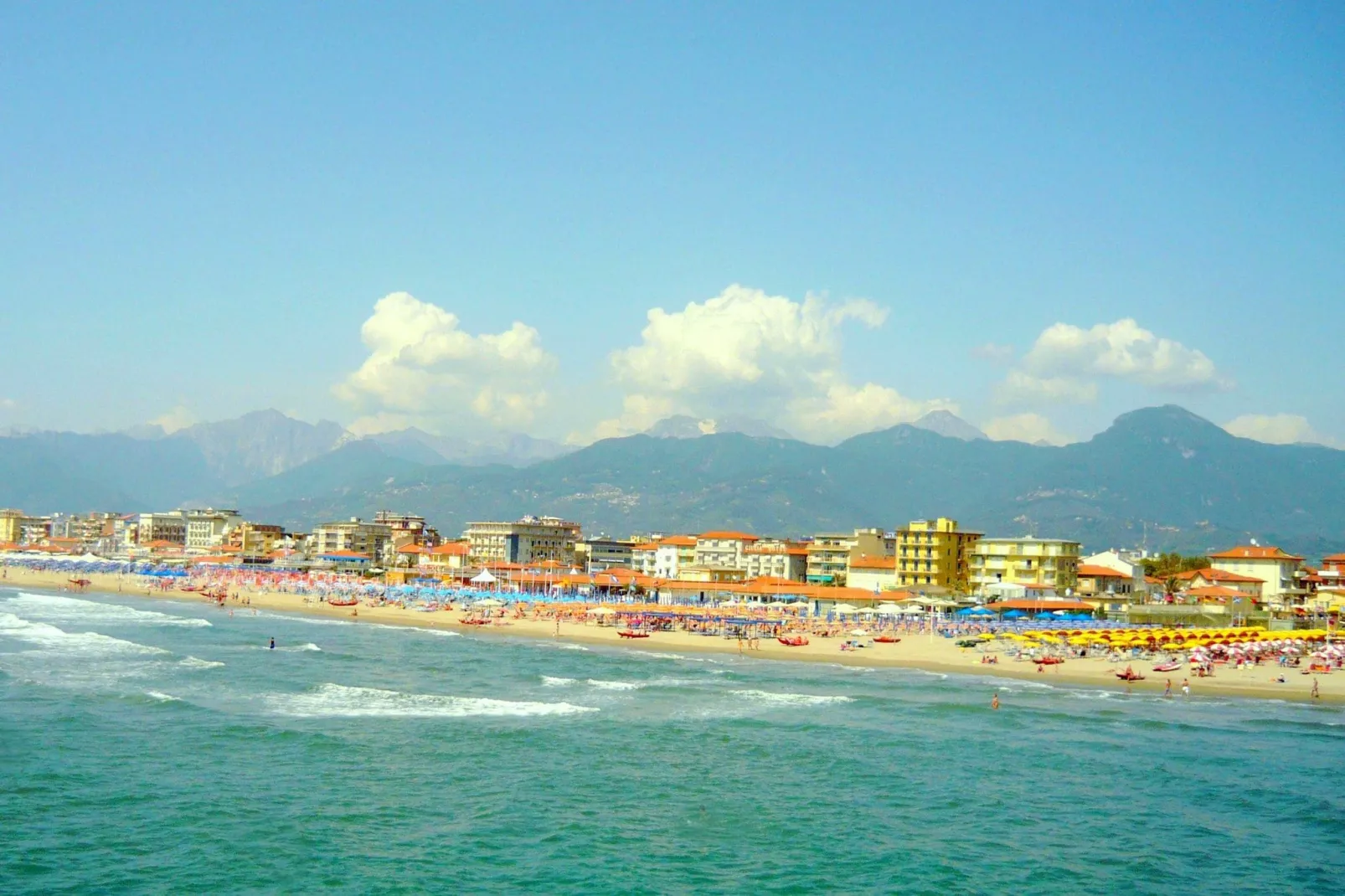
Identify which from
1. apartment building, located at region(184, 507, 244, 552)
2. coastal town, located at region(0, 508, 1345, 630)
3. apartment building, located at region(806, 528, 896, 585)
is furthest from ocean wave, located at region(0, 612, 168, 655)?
apartment building, located at region(184, 507, 244, 552)

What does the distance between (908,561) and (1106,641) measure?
1423 inches

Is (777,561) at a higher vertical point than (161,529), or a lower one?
lower

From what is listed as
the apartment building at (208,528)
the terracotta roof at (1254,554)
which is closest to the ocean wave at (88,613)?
the terracotta roof at (1254,554)

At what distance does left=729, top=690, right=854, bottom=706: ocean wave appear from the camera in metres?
41.7

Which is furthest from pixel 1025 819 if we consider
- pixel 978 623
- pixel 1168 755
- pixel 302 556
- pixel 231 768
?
pixel 302 556

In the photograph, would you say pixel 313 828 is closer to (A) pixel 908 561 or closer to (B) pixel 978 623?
A: (B) pixel 978 623

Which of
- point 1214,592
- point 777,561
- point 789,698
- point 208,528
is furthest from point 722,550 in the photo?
point 208,528

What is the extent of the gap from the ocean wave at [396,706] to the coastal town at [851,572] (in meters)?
42.9

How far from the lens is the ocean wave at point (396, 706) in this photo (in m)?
37.3

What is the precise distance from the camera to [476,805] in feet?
84.6

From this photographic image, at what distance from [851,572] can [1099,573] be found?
68.4ft

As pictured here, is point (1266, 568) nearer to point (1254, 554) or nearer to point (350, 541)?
point (1254, 554)

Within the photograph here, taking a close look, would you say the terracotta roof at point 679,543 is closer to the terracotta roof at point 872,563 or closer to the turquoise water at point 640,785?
the terracotta roof at point 872,563

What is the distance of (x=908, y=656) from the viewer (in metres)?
59.8
